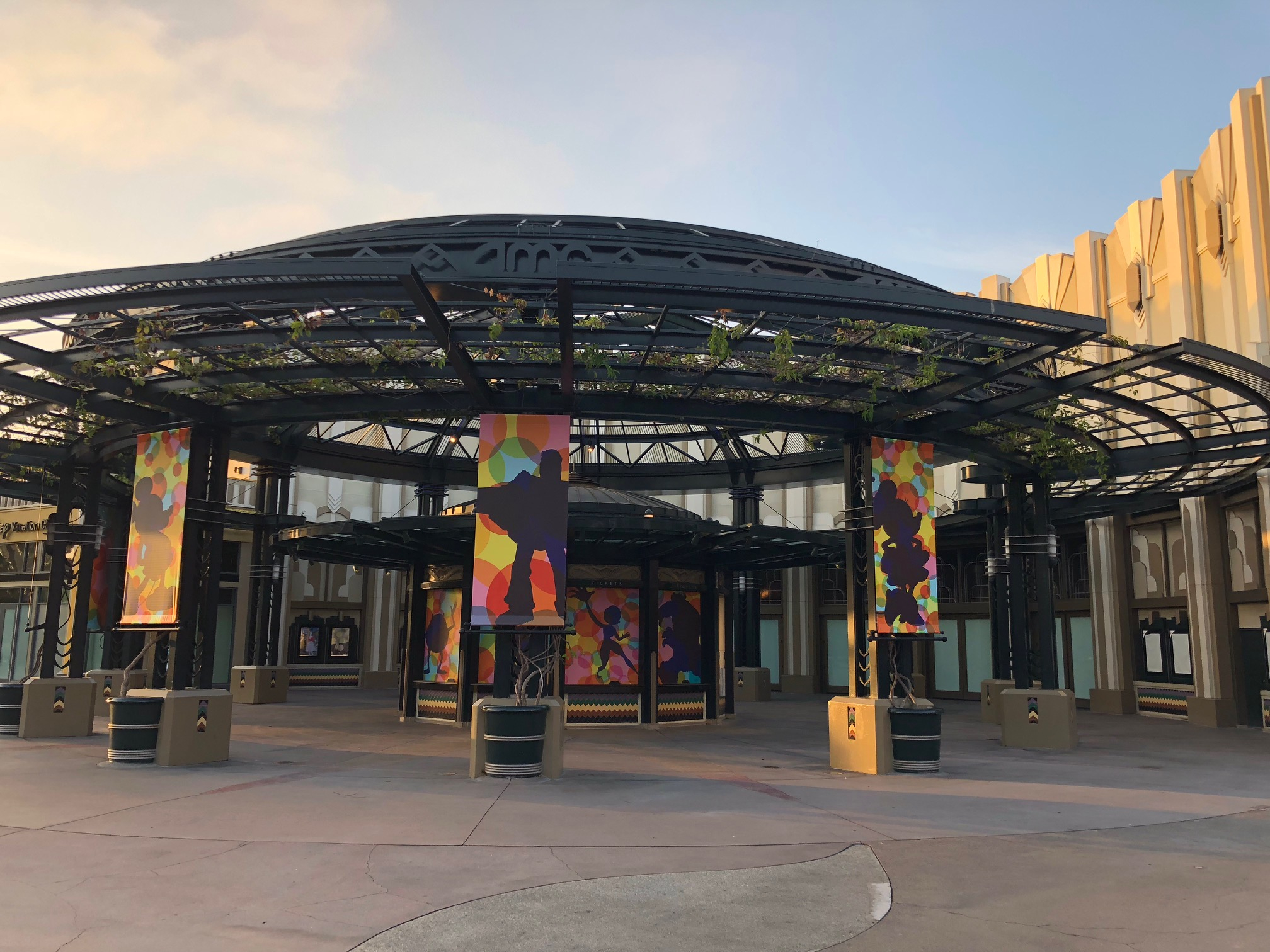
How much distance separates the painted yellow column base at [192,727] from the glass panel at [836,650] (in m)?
26.1

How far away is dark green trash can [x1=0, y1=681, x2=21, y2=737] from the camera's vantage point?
1955 cm

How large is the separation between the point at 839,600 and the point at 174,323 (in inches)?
1138

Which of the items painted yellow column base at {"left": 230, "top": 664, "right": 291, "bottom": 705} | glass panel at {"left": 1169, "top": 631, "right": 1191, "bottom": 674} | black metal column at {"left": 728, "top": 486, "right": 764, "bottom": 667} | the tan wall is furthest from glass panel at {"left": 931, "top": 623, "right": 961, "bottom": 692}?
painted yellow column base at {"left": 230, "top": 664, "right": 291, "bottom": 705}

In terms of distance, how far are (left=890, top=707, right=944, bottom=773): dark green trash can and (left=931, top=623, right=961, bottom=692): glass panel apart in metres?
20.4

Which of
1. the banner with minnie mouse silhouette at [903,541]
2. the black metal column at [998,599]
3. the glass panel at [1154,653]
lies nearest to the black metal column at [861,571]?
the banner with minnie mouse silhouette at [903,541]

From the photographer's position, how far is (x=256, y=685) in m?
29.5

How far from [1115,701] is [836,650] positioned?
1124 centimetres

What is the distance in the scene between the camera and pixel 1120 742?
20703mm

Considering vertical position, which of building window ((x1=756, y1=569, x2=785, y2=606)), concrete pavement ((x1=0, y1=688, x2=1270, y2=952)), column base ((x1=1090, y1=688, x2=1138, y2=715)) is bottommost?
concrete pavement ((x1=0, y1=688, x2=1270, y2=952))

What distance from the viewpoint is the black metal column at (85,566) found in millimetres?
19750

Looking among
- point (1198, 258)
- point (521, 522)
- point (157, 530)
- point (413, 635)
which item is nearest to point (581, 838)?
point (521, 522)

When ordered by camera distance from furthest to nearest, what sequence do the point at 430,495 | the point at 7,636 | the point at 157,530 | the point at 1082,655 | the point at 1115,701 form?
the point at 7,636
the point at 1082,655
the point at 430,495
the point at 1115,701
the point at 157,530

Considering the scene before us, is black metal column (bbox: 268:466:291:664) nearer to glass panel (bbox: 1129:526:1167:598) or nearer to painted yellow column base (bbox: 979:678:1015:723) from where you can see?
painted yellow column base (bbox: 979:678:1015:723)

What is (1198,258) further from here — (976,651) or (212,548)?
(212,548)
